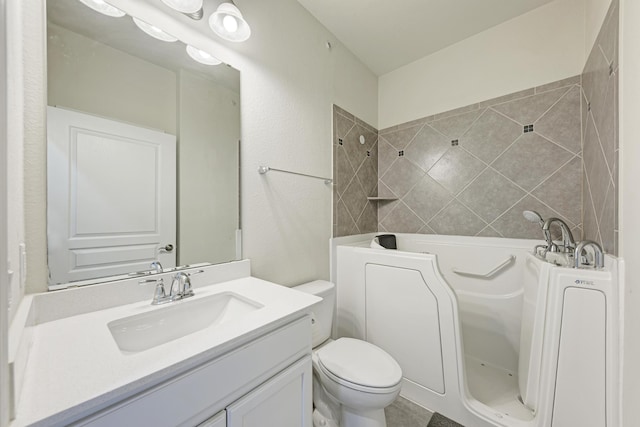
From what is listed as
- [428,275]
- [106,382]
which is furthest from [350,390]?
[106,382]

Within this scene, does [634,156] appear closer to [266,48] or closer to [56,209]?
[266,48]

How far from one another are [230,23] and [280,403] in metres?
1.59

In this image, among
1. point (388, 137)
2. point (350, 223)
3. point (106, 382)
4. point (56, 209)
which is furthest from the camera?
point (388, 137)

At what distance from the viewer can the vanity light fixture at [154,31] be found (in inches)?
38.2

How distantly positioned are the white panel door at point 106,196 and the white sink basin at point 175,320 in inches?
9.2

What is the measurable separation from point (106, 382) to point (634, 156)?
1.66 meters

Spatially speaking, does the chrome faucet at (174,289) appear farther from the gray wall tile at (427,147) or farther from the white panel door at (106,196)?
the gray wall tile at (427,147)

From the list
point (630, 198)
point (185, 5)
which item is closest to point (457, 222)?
point (630, 198)

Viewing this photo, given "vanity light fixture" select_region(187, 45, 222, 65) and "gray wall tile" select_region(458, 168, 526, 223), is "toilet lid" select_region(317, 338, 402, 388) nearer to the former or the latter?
"gray wall tile" select_region(458, 168, 526, 223)

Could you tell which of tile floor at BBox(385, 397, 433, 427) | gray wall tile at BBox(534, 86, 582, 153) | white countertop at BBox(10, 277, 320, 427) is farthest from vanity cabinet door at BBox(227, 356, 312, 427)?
gray wall tile at BBox(534, 86, 582, 153)

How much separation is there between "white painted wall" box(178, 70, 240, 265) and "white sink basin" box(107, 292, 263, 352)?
24cm

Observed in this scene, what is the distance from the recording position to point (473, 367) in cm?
174

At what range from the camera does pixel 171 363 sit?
21.5 inches

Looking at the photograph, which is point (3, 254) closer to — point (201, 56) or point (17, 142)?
point (17, 142)
